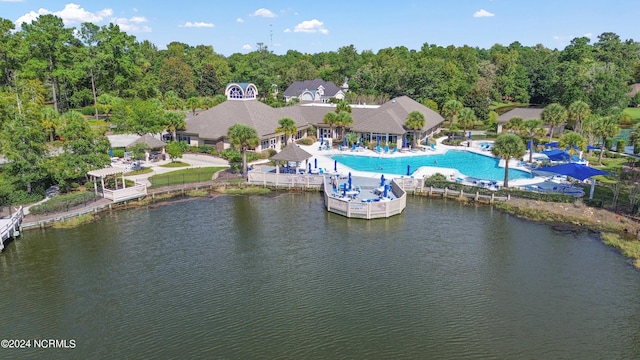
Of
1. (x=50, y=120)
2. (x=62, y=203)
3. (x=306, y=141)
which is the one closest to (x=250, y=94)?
(x=306, y=141)

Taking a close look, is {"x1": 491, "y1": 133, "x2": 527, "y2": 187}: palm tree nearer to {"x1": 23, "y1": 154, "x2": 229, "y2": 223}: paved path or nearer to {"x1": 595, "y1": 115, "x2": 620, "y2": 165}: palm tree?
{"x1": 595, "y1": 115, "x2": 620, "y2": 165}: palm tree

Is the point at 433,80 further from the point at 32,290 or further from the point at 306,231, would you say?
the point at 32,290

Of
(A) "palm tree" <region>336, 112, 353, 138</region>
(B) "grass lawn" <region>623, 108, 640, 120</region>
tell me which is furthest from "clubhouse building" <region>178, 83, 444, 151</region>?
(B) "grass lawn" <region>623, 108, 640, 120</region>

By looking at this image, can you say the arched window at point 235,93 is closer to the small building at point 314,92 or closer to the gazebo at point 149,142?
the gazebo at point 149,142

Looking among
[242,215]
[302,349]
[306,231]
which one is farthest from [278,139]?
[302,349]

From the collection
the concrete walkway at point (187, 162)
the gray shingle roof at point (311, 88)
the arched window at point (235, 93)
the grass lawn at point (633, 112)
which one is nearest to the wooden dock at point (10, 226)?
the concrete walkway at point (187, 162)

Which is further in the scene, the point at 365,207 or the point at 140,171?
the point at 140,171

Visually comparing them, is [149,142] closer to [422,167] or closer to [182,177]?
[182,177]
